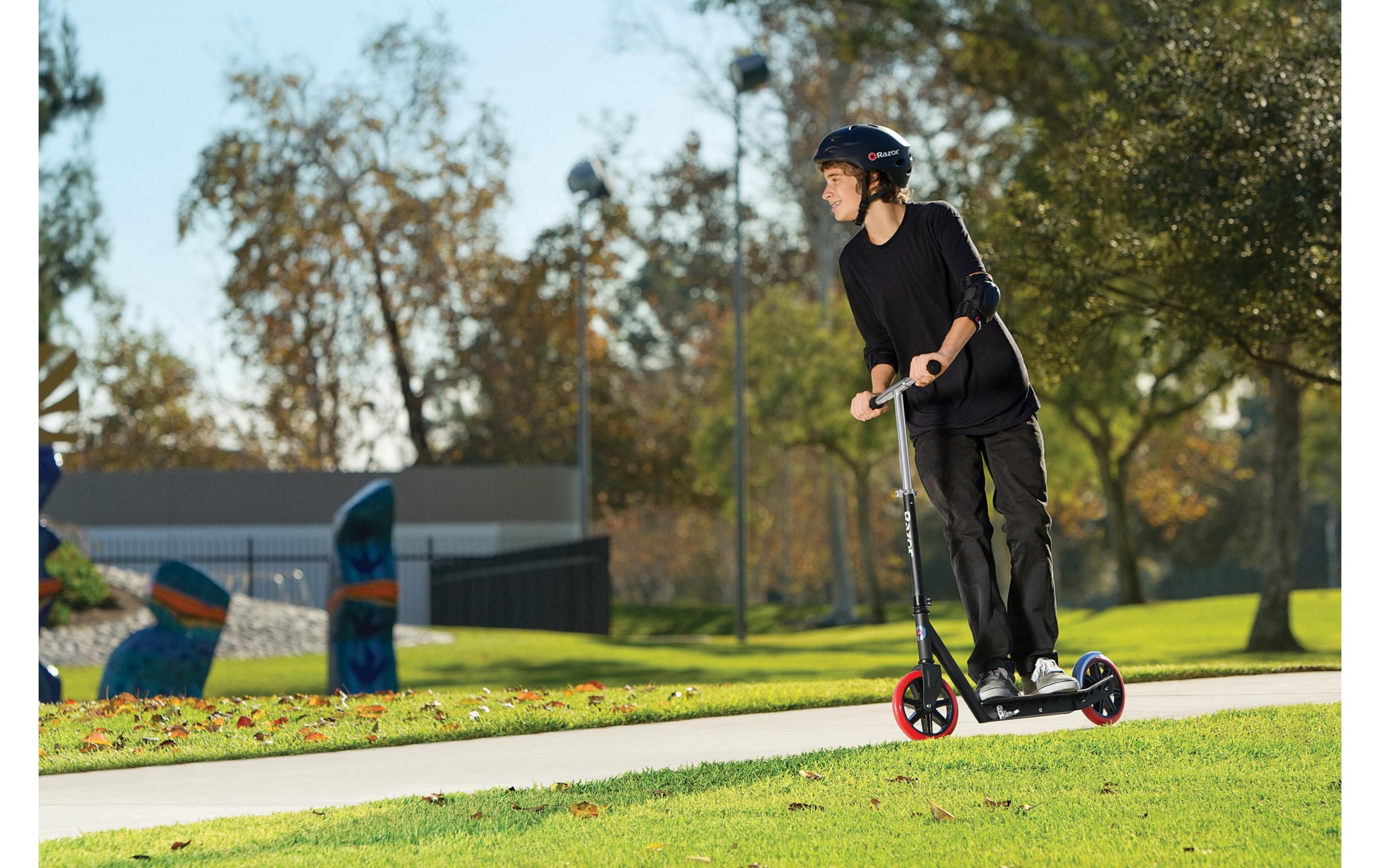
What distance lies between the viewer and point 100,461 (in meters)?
45.9

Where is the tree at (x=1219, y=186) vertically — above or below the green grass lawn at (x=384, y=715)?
above

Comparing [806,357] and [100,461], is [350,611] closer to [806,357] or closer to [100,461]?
[806,357]

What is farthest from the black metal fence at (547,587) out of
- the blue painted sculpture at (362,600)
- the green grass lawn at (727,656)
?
the blue painted sculpture at (362,600)

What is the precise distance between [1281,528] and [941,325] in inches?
619

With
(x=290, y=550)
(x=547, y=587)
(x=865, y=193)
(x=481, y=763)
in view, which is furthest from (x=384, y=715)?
(x=290, y=550)

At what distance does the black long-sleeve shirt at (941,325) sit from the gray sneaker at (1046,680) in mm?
982

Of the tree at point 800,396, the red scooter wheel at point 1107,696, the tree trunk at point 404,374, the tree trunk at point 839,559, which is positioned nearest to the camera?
the red scooter wheel at point 1107,696

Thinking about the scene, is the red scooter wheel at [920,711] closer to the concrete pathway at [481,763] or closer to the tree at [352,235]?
the concrete pathway at [481,763]

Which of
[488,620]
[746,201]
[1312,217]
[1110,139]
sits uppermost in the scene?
[746,201]

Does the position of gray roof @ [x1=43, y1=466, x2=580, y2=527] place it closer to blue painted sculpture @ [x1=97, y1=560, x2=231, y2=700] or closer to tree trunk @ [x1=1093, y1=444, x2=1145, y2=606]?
tree trunk @ [x1=1093, y1=444, x2=1145, y2=606]

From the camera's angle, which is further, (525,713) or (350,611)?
(350,611)

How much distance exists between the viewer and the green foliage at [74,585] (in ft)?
67.5
